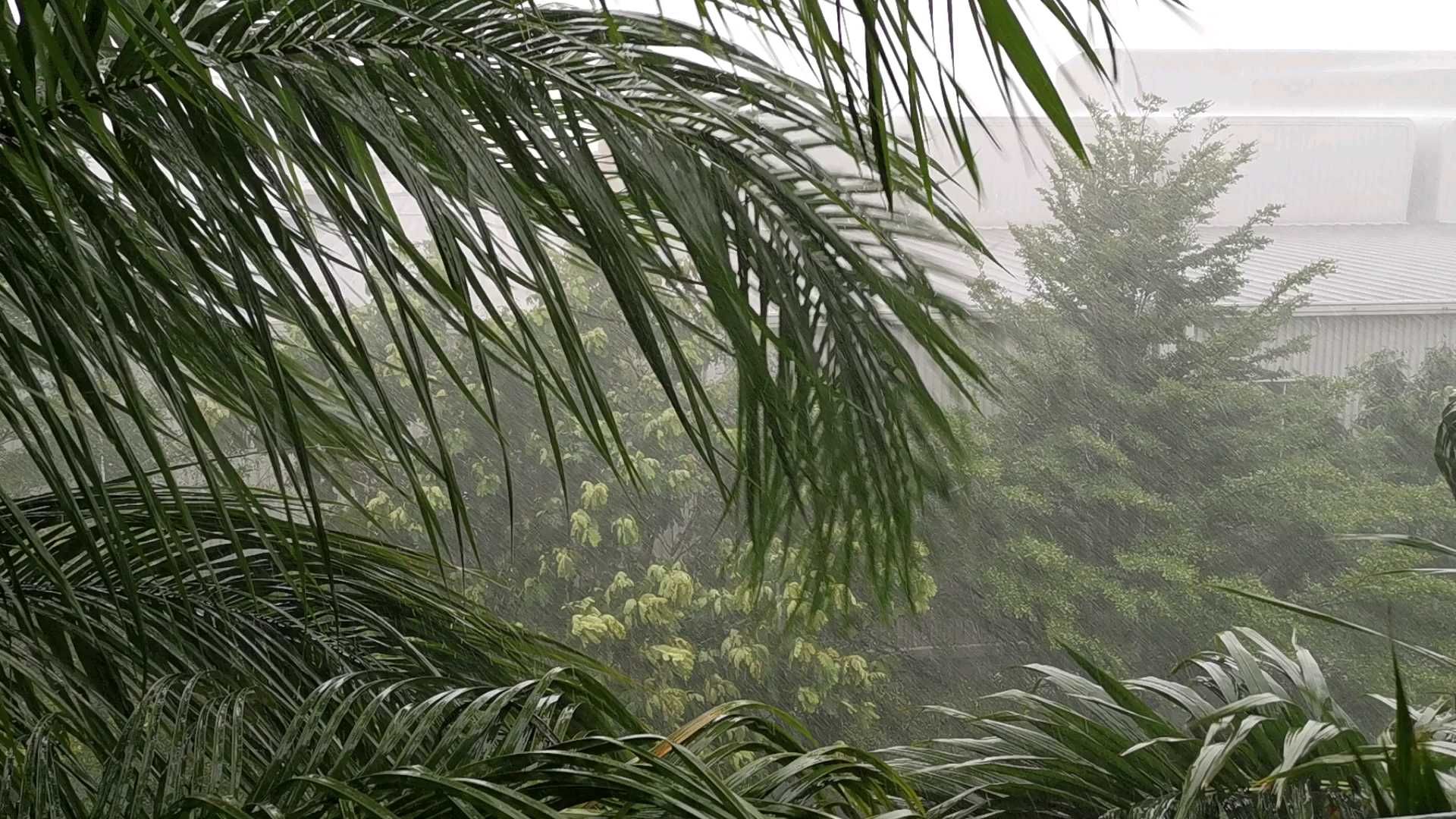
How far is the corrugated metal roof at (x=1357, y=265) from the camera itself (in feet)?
16.2

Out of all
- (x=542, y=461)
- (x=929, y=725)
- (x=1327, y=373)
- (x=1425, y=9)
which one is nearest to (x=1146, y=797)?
(x=542, y=461)

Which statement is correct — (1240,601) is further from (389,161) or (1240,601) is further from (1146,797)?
(389,161)

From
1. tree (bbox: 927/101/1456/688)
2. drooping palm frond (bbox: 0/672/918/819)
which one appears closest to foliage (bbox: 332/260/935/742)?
tree (bbox: 927/101/1456/688)

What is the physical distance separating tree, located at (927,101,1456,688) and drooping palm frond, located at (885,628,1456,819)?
3714 millimetres

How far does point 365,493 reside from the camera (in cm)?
412

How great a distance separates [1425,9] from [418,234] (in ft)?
14.7

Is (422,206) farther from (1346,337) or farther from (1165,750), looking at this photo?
(1346,337)

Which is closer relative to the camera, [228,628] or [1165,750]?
[228,628]

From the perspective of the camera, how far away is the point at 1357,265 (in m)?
5.12

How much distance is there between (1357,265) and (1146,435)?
1171 millimetres

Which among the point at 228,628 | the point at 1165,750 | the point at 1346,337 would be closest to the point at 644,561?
the point at 1346,337

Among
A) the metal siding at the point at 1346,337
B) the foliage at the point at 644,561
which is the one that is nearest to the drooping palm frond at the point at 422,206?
the foliage at the point at 644,561

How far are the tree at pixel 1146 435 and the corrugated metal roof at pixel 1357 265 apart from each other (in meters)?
0.15

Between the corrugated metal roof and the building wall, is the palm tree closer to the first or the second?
the corrugated metal roof
